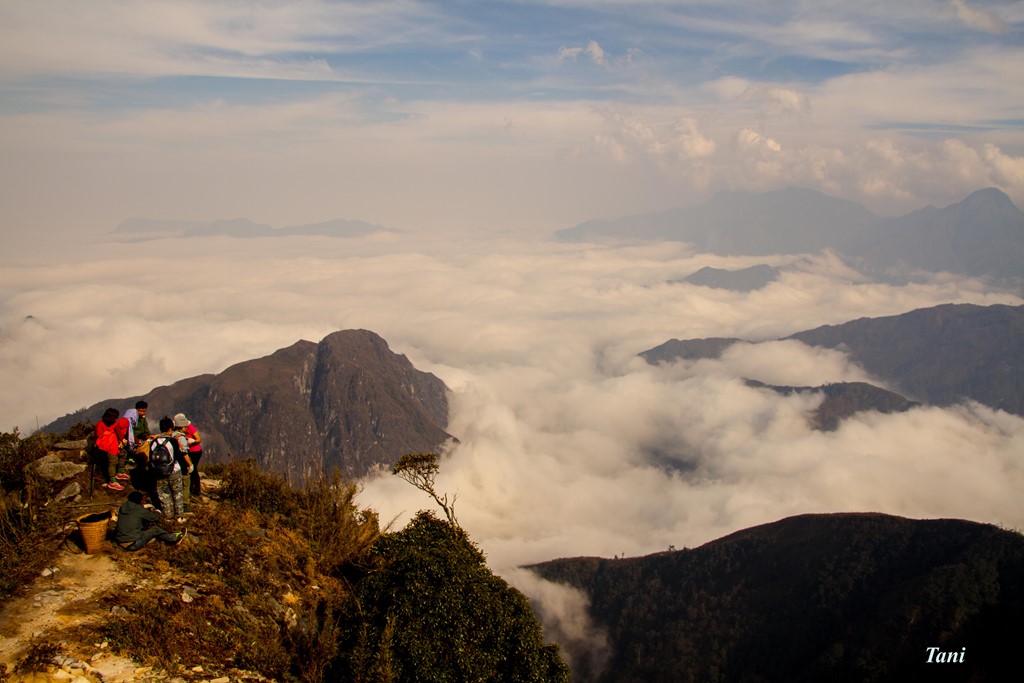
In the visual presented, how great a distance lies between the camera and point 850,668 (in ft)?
180

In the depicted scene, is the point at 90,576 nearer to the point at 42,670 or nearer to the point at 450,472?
the point at 42,670

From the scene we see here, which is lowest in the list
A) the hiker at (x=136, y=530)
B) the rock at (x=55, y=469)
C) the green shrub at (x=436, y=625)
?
the green shrub at (x=436, y=625)

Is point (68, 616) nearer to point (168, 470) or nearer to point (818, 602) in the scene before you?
point (168, 470)

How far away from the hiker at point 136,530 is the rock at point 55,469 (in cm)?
414

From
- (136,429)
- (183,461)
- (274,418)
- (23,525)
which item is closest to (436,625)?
(183,461)

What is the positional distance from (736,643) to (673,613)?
43.8 feet

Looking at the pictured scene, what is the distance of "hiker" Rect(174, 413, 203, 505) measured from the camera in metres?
14.4

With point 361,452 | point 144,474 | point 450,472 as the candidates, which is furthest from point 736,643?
point 361,452

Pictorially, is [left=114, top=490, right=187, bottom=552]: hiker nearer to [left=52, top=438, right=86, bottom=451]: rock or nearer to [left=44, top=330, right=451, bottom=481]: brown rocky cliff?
[left=52, top=438, right=86, bottom=451]: rock

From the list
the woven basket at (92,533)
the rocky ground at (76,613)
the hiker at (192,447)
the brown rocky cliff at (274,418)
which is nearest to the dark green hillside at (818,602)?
the hiker at (192,447)

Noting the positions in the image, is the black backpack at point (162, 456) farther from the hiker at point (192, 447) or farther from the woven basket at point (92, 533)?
the woven basket at point (92, 533)

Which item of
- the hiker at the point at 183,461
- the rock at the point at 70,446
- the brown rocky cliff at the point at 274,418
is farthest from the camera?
the brown rocky cliff at the point at 274,418

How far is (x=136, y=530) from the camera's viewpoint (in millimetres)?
12055

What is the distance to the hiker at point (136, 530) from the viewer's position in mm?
11922
